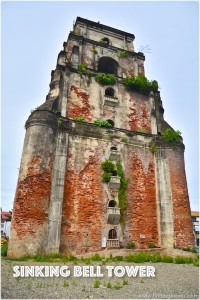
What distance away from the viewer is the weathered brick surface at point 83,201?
11.8 m

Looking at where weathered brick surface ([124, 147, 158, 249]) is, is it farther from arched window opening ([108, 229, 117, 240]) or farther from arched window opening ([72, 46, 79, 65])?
arched window opening ([72, 46, 79, 65])

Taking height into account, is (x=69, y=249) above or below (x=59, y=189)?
below

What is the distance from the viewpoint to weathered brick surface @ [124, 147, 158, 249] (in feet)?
42.6

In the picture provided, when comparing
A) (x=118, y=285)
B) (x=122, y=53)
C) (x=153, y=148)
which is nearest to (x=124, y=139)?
(x=153, y=148)

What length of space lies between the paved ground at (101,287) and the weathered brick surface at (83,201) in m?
3.95

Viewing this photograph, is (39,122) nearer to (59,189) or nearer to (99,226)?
(59,189)

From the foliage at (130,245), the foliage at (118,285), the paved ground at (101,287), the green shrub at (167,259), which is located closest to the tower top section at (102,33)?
the foliage at (130,245)

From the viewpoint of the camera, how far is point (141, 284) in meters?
6.96

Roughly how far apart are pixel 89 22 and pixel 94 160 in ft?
38.1

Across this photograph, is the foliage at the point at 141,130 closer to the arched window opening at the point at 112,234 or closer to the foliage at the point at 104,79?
the foliage at the point at 104,79

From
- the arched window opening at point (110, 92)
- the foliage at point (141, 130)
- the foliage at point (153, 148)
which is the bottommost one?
the foliage at point (153, 148)

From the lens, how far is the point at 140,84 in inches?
677

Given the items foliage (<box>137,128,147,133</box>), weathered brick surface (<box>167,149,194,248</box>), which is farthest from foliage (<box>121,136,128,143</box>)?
weathered brick surface (<box>167,149,194,248</box>)

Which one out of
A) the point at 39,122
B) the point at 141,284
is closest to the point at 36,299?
the point at 141,284
